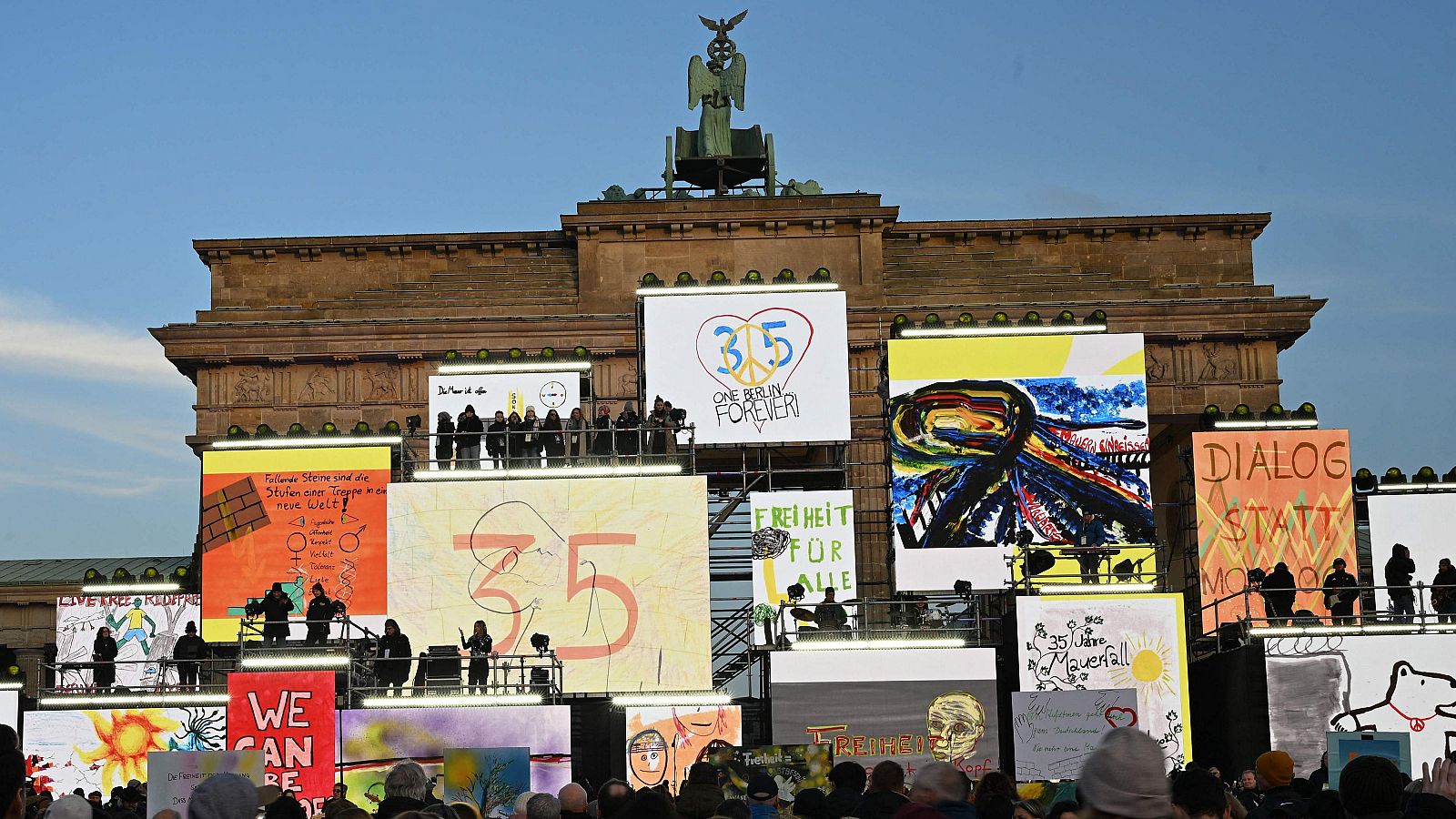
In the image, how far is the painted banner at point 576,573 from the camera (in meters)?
34.7

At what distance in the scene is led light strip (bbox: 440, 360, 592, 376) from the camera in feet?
138

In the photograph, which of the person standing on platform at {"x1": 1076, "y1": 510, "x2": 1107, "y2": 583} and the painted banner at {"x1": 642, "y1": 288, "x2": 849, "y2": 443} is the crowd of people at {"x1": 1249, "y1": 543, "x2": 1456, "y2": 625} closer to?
the person standing on platform at {"x1": 1076, "y1": 510, "x2": 1107, "y2": 583}

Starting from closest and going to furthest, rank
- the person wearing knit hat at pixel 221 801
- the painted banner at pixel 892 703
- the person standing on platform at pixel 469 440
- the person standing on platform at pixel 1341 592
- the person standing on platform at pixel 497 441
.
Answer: the person wearing knit hat at pixel 221 801, the person standing on platform at pixel 1341 592, the painted banner at pixel 892 703, the person standing on platform at pixel 497 441, the person standing on platform at pixel 469 440

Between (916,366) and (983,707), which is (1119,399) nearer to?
(916,366)

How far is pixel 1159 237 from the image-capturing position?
52.8 meters

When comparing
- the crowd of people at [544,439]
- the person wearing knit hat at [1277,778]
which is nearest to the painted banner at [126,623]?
the crowd of people at [544,439]

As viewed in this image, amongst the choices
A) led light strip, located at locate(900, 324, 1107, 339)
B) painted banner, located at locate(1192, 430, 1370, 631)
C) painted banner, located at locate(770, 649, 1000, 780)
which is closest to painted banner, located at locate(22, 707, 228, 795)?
painted banner, located at locate(770, 649, 1000, 780)

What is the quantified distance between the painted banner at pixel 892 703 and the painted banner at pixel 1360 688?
4.95 meters

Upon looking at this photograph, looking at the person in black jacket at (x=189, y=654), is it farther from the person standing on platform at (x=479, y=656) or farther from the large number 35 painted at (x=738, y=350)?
the large number 35 painted at (x=738, y=350)

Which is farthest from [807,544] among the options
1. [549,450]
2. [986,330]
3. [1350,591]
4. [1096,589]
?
[1350,591]

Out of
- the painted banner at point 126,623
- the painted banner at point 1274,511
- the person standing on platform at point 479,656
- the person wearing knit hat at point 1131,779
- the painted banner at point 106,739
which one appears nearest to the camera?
the person wearing knit hat at point 1131,779

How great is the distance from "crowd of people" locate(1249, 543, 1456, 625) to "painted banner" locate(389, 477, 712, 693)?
1033 cm

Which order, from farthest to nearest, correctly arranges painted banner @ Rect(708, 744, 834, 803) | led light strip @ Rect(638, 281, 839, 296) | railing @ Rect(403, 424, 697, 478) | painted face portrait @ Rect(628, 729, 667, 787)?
led light strip @ Rect(638, 281, 839, 296), railing @ Rect(403, 424, 697, 478), painted face portrait @ Rect(628, 729, 667, 787), painted banner @ Rect(708, 744, 834, 803)

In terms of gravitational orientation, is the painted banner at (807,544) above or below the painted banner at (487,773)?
above
